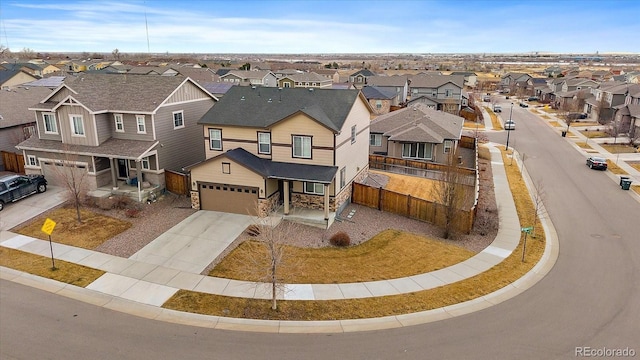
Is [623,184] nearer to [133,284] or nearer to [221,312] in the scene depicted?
[221,312]

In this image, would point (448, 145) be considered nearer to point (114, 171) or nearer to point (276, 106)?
point (276, 106)

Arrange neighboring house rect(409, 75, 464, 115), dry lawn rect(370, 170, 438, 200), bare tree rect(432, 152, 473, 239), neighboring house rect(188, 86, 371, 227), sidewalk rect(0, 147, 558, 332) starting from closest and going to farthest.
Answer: sidewalk rect(0, 147, 558, 332)
bare tree rect(432, 152, 473, 239)
neighboring house rect(188, 86, 371, 227)
dry lawn rect(370, 170, 438, 200)
neighboring house rect(409, 75, 464, 115)

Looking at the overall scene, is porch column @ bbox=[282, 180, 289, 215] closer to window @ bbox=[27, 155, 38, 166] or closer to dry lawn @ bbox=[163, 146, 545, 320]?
dry lawn @ bbox=[163, 146, 545, 320]

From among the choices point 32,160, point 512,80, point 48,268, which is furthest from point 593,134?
point 512,80

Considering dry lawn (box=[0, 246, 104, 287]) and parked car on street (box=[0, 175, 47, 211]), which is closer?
dry lawn (box=[0, 246, 104, 287])

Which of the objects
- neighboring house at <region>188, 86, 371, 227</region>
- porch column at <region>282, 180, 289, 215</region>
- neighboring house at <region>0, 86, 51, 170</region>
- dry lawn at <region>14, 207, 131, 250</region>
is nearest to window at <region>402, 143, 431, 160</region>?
neighboring house at <region>188, 86, 371, 227</region>

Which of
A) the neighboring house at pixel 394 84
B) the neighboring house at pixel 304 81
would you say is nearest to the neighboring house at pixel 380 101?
the neighboring house at pixel 394 84

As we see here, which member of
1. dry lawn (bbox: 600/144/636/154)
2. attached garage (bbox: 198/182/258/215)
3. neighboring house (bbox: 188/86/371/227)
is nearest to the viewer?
neighboring house (bbox: 188/86/371/227)

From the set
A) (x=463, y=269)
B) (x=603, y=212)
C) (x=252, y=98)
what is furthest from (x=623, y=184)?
(x=252, y=98)
